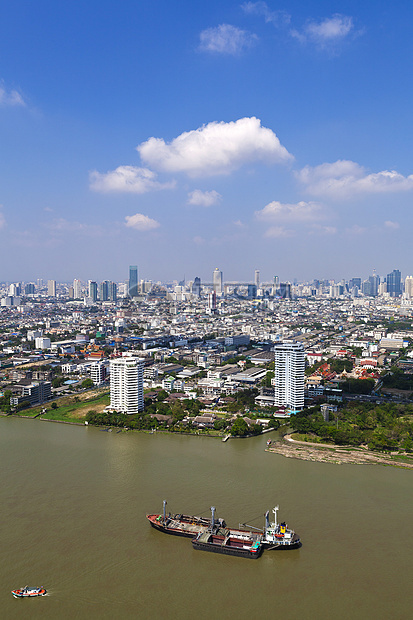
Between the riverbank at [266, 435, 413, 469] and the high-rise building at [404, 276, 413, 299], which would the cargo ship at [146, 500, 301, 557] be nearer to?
the riverbank at [266, 435, 413, 469]

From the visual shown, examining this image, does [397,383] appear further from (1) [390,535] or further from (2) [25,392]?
(2) [25,392]

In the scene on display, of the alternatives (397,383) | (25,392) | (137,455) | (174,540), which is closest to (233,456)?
(137,455)

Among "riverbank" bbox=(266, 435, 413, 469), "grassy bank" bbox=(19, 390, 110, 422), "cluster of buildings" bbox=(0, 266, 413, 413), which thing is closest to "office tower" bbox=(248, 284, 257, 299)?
"cluster of buildings" bbox=(0, 266, 413, 413)

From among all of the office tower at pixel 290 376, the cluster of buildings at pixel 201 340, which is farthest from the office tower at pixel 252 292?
the office tower at pixel 290 376

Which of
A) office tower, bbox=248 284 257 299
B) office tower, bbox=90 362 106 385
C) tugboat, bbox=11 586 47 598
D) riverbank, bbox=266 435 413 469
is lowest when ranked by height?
tugboat, bbox=11 586 47 598

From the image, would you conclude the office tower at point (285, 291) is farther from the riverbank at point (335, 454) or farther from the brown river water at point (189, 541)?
the brown river water at point (189, 541)

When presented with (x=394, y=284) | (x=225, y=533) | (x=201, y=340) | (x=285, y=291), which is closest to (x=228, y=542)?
(x=225, y=533)
